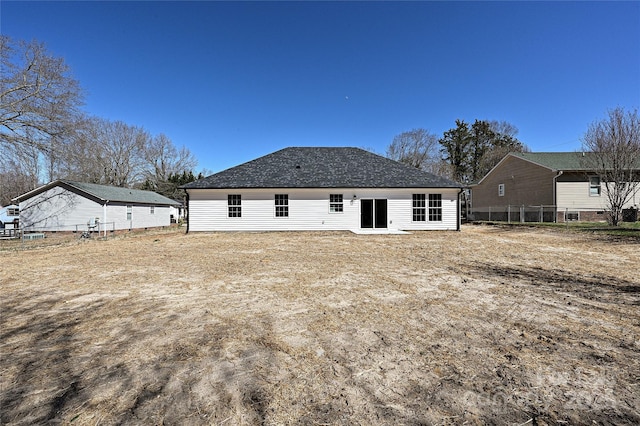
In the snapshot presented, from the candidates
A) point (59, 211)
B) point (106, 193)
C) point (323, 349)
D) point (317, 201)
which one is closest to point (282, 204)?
point (317, 201)

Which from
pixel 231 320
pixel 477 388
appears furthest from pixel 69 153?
pixel 477 388

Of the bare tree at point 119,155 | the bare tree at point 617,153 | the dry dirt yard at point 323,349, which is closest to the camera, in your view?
the dry dirt yard at point 323,349

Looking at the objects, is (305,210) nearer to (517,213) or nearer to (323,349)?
(323,349)

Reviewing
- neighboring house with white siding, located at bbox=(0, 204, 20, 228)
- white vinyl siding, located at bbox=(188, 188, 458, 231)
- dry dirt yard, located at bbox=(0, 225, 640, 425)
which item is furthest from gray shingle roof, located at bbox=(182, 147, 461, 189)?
neighboring house with white siding, located at bbox=(0, 204, 20, 228)

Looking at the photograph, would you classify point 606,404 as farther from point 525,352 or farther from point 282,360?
point 282,360

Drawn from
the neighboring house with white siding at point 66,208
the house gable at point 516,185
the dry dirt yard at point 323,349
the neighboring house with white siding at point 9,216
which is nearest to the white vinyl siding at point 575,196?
the house gable at point 516,185

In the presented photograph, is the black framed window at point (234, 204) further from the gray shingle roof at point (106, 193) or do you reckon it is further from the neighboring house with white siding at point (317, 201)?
the gray shingle roof at point (106, 193)

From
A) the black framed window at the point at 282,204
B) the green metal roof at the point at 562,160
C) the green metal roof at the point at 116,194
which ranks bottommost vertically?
the black framed window at the point at 282,204

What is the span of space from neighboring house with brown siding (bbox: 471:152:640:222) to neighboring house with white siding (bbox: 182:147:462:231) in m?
8.90

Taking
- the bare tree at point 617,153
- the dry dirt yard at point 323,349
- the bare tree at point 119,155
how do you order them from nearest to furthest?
1. the dry dirt yard at point 323,349
2. the bare tree at point 617,153
3. the bare tree at point 119,155

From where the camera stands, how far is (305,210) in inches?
715

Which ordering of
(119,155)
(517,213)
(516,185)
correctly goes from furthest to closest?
1. (119,155)
2. (516,185)
3. (517,213)

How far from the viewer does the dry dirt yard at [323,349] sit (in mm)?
2066

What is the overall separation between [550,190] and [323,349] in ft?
83.5
